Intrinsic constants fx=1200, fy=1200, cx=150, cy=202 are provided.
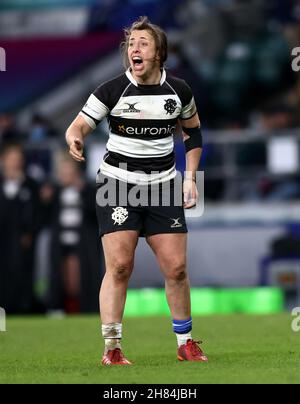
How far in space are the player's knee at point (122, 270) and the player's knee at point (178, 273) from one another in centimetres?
29

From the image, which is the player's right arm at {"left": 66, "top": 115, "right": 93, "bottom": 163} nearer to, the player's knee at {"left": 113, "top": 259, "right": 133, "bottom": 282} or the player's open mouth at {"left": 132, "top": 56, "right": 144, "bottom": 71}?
the player's open mouth at {"left": 132, "top": 56, "right": 144, "bottom": 71}

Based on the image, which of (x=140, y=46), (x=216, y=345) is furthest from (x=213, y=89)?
(x=140, y=46)

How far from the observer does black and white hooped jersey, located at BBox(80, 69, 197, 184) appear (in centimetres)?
811

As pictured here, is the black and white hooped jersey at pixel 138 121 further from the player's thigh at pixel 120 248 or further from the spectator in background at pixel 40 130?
the spectator in background at pixel 40 130

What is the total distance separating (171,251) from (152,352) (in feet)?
4.34

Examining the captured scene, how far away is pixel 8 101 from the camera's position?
73.1ft

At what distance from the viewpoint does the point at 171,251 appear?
818 cm

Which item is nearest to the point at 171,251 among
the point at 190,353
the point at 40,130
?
the point at 190,353

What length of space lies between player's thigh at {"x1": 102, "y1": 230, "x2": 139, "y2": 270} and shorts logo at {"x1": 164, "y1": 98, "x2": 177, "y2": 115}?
858 mm

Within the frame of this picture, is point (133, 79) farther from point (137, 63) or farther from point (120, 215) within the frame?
point (120, 215)

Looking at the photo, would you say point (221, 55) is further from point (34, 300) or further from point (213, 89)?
point (34, 300)

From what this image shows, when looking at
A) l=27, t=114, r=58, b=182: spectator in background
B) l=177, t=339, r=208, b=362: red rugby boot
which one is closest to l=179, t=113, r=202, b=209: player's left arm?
l=177, t=339, r=208, b=362: red rugby boot

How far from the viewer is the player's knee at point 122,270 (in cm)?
811

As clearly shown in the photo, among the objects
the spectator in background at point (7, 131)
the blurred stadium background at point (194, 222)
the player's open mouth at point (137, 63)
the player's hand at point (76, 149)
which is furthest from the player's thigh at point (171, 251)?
the spectator in background at point (7, 131)
